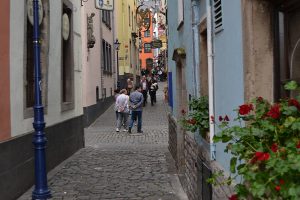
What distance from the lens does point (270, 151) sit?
7.73ft

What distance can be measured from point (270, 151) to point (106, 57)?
26.4 m

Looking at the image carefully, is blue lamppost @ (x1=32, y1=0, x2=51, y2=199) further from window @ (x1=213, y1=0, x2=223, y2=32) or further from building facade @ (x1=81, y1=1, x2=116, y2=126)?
building facade @ (x1=81, y1=1, x2=116, y2=126)

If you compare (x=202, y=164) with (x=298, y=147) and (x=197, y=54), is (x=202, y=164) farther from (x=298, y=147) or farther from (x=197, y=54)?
(x=298, y=147)

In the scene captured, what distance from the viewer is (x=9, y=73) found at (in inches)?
295

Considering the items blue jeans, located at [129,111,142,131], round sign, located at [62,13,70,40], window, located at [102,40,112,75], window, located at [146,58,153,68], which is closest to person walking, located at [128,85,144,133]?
blue jeans, located at [129,111,142,131]

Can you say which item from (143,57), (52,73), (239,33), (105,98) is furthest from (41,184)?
(143,57)

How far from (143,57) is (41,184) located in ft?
272

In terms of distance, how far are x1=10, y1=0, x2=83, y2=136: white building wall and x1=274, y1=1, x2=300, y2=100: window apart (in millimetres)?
4989

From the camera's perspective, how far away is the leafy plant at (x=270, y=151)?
212cm

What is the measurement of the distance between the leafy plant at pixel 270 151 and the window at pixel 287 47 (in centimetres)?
69

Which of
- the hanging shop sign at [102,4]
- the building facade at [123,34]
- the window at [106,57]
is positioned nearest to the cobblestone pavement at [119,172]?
the hanging shop sign at [102,4]

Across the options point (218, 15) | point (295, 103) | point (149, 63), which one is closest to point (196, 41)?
point (218, 15)

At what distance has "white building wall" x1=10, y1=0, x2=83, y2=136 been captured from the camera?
774 centimetres

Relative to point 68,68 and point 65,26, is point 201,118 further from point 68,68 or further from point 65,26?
point 68,68
